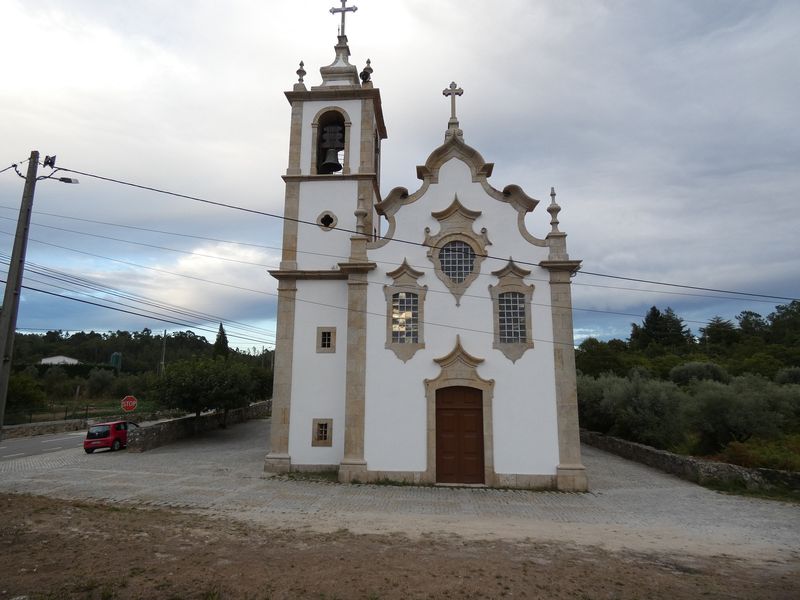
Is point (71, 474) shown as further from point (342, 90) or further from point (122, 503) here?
point (342, 90)

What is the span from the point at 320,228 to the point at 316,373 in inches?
191

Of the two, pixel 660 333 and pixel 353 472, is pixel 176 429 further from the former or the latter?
pixel 660 333

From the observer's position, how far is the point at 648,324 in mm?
58344

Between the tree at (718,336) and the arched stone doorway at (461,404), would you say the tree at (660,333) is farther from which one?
the arched stone doorway at (461,404)

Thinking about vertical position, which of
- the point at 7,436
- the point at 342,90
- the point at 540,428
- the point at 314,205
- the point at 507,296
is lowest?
the point at 7,436

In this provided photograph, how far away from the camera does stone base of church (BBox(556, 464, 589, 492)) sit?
498 inches

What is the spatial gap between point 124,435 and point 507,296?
54.0ft

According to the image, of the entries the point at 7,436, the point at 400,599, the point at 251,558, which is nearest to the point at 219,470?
the point at 251,558

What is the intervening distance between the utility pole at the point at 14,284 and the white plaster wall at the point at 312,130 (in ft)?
27.8

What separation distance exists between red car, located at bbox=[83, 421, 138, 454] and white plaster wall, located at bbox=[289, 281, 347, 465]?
9.28 metres

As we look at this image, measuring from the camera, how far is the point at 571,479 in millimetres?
12680

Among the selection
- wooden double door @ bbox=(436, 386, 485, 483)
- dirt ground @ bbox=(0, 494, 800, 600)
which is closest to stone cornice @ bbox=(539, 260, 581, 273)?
wooden double door @ bbox=(436, 386, 485, 483)

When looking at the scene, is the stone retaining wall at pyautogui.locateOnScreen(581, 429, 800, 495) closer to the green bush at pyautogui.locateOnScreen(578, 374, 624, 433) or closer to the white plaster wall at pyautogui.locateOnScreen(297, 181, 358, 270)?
the green bush at pyautogui.locateOnScreen(578, 374, 624, 433)

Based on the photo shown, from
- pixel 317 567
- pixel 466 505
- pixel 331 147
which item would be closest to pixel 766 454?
pixel 466 505
